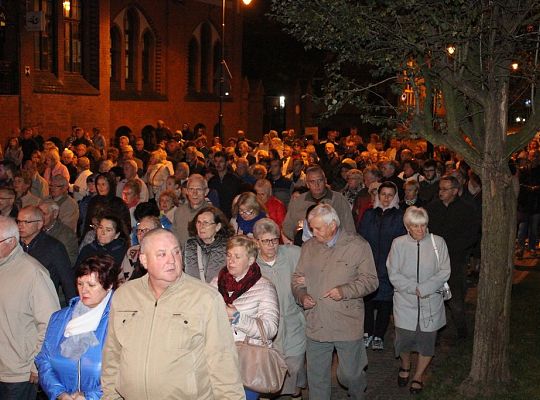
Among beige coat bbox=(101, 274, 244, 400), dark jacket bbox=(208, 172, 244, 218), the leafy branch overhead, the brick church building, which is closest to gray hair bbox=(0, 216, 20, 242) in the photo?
beige coat bbox=(101, 274, 244, 400)

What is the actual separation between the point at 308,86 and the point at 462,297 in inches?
1749

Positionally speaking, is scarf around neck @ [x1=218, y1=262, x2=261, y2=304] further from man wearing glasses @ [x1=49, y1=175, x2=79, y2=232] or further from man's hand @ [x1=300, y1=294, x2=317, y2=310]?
man wearing glasses @ [x1=49, y1=175, x2=79, y2=232]

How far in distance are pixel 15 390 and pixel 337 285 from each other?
9.78 ft

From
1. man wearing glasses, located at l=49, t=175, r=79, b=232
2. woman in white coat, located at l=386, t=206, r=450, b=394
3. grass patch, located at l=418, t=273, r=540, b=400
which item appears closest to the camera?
grass patch, located at l=418, t=273, r=540, b=400

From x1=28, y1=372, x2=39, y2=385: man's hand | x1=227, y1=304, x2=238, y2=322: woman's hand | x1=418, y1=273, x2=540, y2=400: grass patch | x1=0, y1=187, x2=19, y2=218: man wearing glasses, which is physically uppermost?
x1=0, y1=187, x2=19, y2=218: man wearing glasses

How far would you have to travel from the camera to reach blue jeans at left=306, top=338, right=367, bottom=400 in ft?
25.4

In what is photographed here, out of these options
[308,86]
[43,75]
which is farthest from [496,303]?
[308,86]

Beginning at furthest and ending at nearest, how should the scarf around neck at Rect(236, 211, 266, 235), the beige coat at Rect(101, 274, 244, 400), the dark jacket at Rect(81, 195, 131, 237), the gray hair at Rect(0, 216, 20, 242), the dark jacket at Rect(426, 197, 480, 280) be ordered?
the dark jacket at Rect(426, 197, 480, 280), the scarf around neck at Rect(236, 211, 266, 235), the dark jacket at Rect(81, 195, 131, 237), the gray hair at Rect(0, 216, 20, 242), the beige coat at Rect(101, 274, 244, 400)

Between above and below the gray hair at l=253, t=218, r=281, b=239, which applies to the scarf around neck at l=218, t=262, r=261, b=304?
below

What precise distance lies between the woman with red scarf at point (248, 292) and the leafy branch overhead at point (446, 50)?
293cm

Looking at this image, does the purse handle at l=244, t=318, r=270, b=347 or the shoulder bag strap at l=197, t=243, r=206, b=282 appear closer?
the purse handle at l=244, t=318, r=270, b=347

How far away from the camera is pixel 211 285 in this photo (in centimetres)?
599

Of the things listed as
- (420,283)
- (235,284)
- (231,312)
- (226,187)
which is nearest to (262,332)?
(231,312)

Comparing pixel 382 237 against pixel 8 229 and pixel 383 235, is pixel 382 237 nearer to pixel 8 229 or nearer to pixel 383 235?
pixel 383 235
